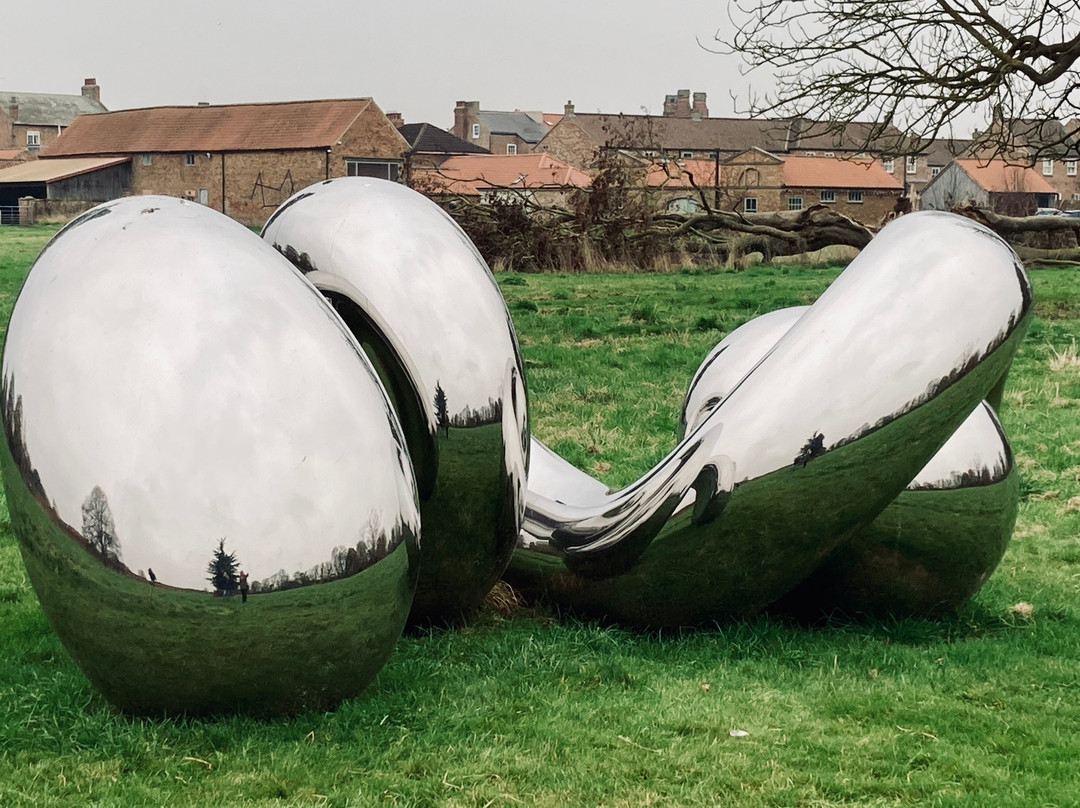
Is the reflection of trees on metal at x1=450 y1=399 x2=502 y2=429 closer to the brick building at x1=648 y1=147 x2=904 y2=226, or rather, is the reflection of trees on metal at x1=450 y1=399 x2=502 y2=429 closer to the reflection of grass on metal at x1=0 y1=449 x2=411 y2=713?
the reflection of grass on metal at x1=0 y1=449 x2=411 y2=713

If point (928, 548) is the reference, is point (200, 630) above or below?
above

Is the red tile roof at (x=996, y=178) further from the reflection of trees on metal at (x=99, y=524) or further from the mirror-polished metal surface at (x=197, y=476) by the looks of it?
the reflection of trees on metal at (x=99, y=524)

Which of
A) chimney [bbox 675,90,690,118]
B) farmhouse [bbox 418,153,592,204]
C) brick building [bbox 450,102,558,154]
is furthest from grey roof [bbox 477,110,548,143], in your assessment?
farmhouse [bbox 418,153,592,204]

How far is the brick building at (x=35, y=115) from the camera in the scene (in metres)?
109

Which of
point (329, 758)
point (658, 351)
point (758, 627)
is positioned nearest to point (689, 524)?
point (758, 627)

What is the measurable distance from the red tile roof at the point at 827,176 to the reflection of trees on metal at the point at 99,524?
77468 mm

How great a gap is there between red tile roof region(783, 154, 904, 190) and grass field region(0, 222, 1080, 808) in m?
75.3

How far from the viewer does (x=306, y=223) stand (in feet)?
16.8

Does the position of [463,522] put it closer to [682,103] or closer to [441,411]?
[441,411]

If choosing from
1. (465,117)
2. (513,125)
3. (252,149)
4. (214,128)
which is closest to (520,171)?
(252,149)

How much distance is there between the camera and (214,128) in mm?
72312

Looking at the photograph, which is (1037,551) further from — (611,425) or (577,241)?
(577,241)

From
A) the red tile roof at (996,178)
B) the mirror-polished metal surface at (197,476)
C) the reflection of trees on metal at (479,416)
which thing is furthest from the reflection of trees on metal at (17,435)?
the red tile roof at (996,178)

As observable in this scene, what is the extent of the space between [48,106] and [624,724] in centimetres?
11968
